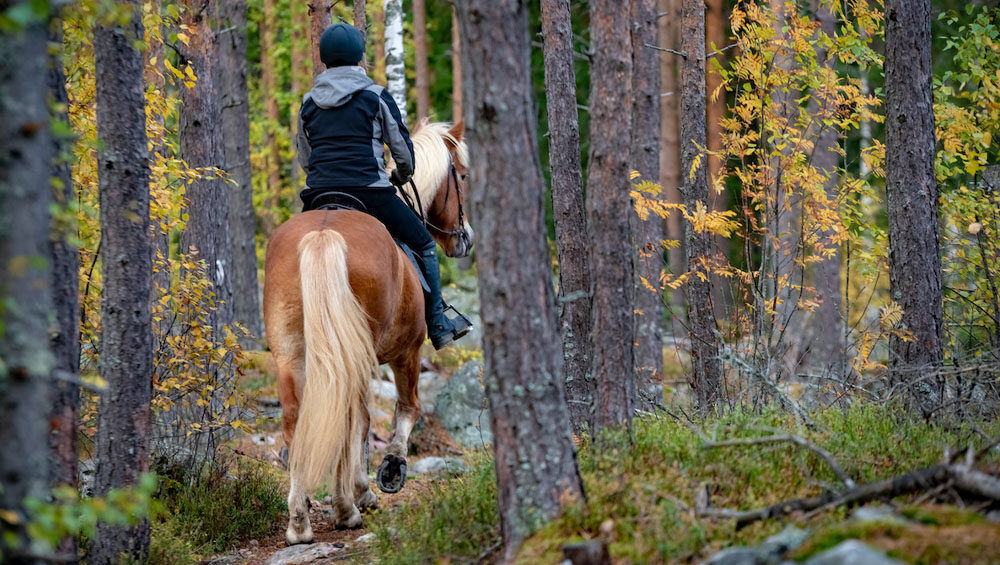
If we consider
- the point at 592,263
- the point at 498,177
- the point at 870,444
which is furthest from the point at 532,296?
the point at 870,444

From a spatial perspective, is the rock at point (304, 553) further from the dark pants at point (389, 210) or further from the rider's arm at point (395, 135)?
the rider's arm at point (395, 135)

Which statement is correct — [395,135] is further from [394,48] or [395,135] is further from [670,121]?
[670,121]

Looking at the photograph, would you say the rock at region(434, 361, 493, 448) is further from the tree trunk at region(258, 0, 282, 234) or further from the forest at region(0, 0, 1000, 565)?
the tree trunk at region(258, 0, 282, 234)

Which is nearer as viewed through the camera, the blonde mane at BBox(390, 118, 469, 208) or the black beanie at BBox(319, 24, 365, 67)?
the black beanie at BBox(319, 24, 365, 67)

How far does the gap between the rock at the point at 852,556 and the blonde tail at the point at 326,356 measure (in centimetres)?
354

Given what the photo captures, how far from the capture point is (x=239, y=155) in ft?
57.4

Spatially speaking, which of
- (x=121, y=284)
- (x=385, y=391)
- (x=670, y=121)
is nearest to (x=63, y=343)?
(x=121, y=284)

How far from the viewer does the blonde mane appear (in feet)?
27.2

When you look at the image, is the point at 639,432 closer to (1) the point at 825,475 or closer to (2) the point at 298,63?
(1) the point at 825,475

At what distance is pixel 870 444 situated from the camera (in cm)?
538

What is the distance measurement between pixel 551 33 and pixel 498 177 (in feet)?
12.3

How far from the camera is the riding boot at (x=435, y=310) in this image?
25.5 ft

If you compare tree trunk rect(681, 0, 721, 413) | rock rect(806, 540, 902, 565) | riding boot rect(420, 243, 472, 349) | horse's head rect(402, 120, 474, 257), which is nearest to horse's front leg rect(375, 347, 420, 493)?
riding boot rect(420, 243, 472, 349)

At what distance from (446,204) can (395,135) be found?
1.43 m
